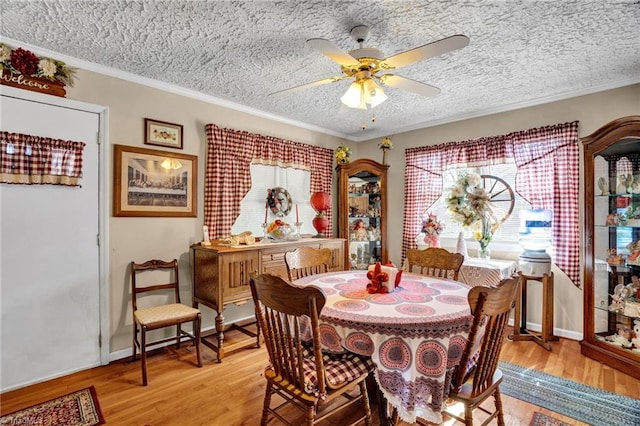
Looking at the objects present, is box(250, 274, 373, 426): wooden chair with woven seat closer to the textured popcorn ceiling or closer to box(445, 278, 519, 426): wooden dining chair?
box(445, 278, 519, 426): wooden dining chair

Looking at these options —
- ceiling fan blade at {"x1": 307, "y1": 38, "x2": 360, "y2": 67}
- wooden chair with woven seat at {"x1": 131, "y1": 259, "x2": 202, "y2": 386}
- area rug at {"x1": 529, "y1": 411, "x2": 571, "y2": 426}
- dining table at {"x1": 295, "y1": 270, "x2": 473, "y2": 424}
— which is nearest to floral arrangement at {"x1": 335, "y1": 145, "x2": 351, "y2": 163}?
ceiling fan blade at {"x1": 307, "y1": 38, "x2": 360, "y2": 67}

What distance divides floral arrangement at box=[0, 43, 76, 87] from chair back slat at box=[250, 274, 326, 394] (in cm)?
234

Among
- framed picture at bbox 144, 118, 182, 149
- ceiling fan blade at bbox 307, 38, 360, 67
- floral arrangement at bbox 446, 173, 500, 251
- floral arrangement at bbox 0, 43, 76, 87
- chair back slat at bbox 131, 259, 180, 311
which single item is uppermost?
floral arrangement at bbox 0, 43, 76, 87

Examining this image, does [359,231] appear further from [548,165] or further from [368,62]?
[368,62]

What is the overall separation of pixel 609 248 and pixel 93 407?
4.14 meters

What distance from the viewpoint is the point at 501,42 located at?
7.40 feet

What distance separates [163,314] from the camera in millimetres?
2551

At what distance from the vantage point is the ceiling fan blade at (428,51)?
157 centimetres

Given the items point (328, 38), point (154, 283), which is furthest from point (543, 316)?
point (154, 283)

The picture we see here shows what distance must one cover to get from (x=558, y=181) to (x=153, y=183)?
3942mm

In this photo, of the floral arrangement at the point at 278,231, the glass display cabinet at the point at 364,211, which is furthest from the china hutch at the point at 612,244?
the floral arrangement at the point at 278,231

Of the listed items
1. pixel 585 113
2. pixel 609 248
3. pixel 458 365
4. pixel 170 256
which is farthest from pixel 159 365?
pixel 585 113

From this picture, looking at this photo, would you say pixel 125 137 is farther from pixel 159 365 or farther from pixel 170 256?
pixel 159 365

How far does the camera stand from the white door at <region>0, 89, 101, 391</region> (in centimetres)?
228
